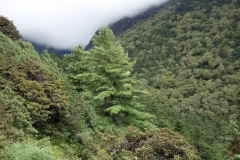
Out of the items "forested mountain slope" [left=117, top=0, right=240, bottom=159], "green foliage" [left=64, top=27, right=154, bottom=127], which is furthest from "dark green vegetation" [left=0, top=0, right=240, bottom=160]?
"forested mountain slope" [left=117, top=0, right=240, bottom=159]

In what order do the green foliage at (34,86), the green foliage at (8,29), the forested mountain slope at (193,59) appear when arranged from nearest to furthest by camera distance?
the green foliage at (34,86), the green foliage at (8,29), the forested mountain slope at (193,59)

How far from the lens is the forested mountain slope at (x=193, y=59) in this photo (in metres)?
60.3

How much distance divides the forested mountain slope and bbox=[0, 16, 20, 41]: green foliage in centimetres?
2795

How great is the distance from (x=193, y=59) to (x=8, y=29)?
235 ft

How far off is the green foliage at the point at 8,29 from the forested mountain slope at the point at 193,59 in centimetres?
2795

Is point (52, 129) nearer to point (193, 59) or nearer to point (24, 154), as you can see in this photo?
point (24, 154)

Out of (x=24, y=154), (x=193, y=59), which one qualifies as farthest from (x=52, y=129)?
(x=193, y=59)

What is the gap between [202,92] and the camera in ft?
219

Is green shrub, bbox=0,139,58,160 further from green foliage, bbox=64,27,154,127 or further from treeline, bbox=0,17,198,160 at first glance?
green foliage, bbox=64,27,154,127

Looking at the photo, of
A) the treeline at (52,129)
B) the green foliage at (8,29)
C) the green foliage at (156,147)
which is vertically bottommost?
the green foliage at (156,147)

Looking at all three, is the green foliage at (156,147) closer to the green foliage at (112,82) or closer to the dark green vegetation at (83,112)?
the dark green vegetation at (83,112)

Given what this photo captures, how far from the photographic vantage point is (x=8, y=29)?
53.9 ft

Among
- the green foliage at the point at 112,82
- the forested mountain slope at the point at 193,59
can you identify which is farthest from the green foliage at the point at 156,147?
the forested mountain slope at the point at 193,59

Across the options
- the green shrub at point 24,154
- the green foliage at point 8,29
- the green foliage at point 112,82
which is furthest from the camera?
the green foliage at point 8,29
